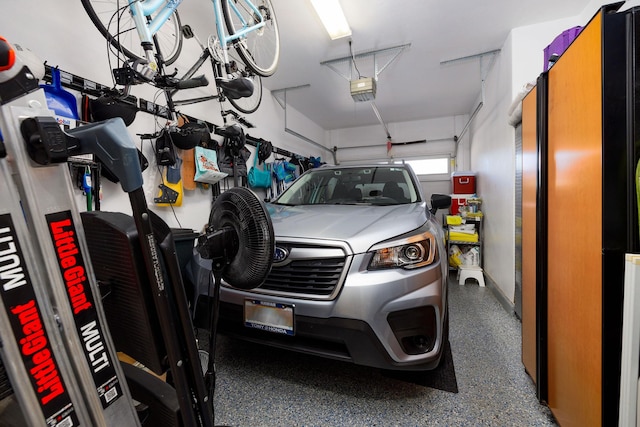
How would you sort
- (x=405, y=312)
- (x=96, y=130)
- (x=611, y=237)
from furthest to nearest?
(x=405, y=312) < (x=611, y=237) < (x=96, y=130)

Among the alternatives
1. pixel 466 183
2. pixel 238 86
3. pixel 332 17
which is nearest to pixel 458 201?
pixel 466 183

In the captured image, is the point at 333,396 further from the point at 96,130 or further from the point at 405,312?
the point at 96,130

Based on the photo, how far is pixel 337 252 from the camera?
1.25 meters

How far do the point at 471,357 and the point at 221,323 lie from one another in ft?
5.28

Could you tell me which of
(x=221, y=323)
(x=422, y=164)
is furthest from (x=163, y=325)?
(x=422, y=164)

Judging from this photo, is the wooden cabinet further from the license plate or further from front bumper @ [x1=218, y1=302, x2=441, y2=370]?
the license plate

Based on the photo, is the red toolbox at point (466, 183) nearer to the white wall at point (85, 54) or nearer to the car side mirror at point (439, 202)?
the car side mirror at point (439, 202)

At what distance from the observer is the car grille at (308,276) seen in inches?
48.8

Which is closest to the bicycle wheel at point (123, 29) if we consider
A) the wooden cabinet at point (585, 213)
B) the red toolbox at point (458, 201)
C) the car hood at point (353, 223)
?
the car hood at point (353, 223)

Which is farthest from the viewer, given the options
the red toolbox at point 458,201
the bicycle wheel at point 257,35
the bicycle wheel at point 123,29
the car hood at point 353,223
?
the red toolbox at point 458,201

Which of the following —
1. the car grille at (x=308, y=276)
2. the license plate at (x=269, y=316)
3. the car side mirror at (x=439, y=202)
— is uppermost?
the car side mirror at (x=439, y=202)

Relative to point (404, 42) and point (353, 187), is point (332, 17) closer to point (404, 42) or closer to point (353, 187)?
point (404, 42)

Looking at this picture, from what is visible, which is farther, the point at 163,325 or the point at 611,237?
the point at 611,237

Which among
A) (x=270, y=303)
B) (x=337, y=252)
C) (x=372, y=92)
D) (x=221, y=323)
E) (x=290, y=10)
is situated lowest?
(x=221, y=323)
